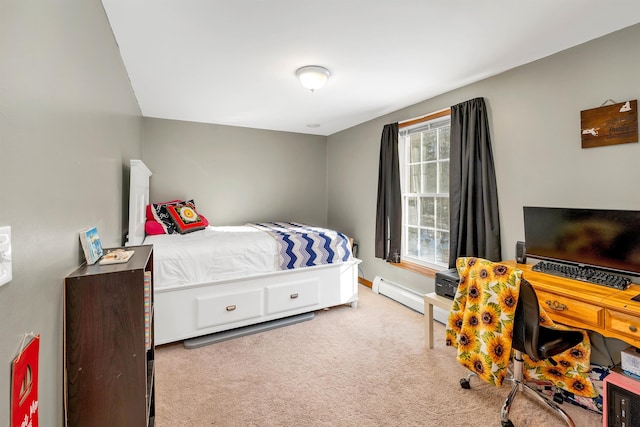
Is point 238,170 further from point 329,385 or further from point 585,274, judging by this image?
point 585,274

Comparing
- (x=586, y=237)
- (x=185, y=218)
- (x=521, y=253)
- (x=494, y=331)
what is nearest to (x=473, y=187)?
(x=521, y=253)

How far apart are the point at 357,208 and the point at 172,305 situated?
2783mm

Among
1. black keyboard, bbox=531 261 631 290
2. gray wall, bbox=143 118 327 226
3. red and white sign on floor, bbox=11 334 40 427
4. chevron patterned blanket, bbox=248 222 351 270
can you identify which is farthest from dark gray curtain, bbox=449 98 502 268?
red and white sign on floor, bbox=11 334 40 427

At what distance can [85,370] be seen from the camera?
105 centimetres

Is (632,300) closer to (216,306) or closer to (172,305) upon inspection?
(216,306)

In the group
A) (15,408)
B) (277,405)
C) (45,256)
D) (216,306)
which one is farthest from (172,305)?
(15,408)

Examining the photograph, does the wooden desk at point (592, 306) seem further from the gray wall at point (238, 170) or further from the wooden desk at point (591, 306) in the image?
the gray wall at point (238, 170)

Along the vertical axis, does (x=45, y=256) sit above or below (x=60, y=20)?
below

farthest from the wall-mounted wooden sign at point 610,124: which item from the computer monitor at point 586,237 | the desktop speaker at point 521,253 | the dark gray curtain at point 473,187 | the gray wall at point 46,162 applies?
the gray wall at point 46,162

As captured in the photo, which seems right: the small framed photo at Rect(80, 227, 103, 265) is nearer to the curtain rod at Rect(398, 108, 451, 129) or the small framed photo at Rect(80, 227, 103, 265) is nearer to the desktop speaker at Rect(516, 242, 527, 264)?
the desktop speaker at Rect(516, 242, 527, 264)

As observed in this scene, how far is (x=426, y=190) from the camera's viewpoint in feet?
11.4

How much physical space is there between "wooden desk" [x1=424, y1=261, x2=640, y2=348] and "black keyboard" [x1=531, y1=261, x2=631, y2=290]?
0.03m

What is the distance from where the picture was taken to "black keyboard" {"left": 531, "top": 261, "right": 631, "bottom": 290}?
5.76 feet

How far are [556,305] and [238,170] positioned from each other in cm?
399
